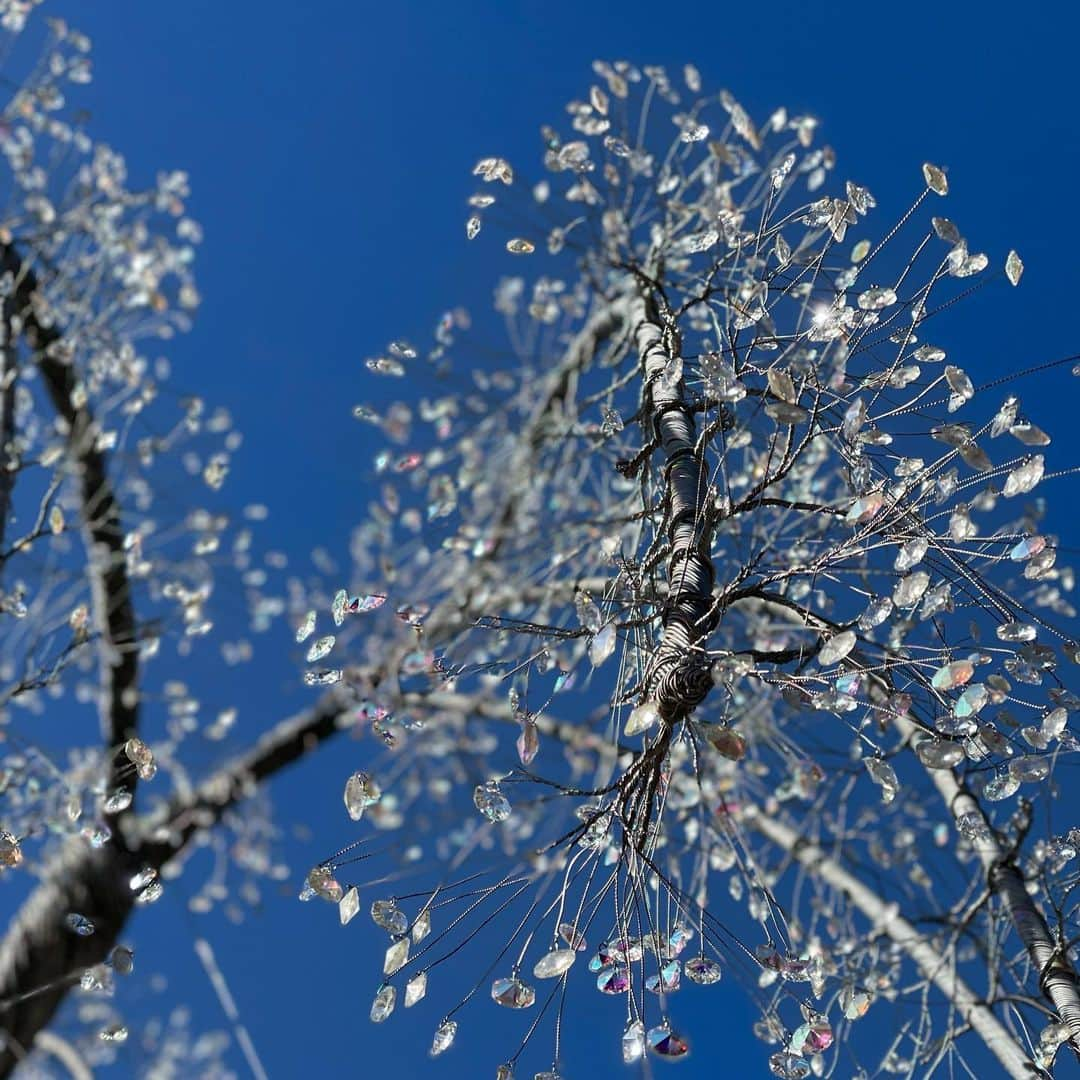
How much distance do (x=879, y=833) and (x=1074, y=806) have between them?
893 millimetres

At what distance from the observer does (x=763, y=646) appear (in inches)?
103

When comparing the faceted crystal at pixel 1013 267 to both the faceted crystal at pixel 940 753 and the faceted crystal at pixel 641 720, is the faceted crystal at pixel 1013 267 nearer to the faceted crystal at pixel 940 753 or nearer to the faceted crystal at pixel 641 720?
the faceted crystal at pixel 940 753

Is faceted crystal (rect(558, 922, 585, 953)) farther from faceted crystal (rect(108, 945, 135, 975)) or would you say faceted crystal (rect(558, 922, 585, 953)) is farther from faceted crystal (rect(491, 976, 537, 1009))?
faceted crystal (rect(108, 945, 135, 975))

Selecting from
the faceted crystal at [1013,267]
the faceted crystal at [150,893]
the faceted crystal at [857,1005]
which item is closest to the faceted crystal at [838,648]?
the faceted crystal at [857,1005]

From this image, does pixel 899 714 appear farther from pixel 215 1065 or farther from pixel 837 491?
pixel 215 1065

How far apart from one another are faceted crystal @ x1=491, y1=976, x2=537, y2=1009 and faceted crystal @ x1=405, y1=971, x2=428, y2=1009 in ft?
0.39

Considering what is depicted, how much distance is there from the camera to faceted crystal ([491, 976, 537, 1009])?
4.82ft

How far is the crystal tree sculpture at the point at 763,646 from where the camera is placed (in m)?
1.54

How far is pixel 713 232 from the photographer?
77.3 inches

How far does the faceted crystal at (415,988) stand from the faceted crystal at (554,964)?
18 cm

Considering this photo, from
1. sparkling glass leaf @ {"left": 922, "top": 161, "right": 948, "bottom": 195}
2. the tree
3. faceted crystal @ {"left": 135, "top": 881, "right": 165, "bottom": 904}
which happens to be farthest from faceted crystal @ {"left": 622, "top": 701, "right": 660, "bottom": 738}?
sparkling glass leaf @ {"left": 922, "top": 161, "right": 948, "bottom": 195}

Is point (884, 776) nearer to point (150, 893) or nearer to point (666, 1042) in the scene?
point (666, 1042)

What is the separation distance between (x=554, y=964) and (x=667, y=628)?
1.73 feet

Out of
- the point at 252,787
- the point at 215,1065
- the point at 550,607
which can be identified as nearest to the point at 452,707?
the point at 252,787
